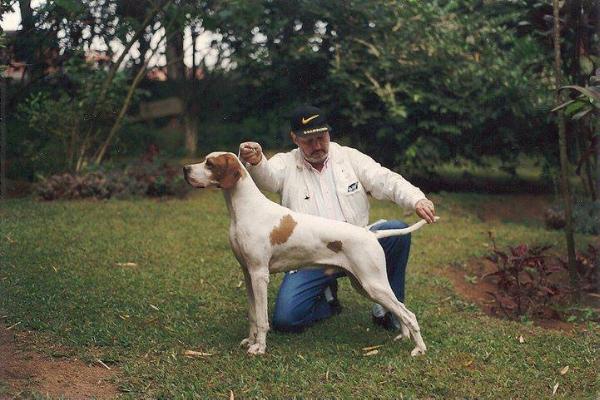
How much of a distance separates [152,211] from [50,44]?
2743 millimetres

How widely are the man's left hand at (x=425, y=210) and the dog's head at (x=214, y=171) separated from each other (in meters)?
1.00

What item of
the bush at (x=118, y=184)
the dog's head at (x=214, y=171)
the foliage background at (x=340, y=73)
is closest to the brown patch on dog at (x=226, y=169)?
the dog's head at (x=214, y=171)

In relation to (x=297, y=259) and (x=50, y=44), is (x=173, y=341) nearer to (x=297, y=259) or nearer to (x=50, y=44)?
(x=297, y=259)

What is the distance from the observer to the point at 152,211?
8234mm

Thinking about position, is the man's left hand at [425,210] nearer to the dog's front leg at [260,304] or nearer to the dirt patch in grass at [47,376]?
the dog's front leg at [260,304]

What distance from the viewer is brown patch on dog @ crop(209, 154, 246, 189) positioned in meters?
3.77

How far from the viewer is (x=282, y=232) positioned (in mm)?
3904

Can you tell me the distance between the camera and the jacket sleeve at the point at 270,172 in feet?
14.1

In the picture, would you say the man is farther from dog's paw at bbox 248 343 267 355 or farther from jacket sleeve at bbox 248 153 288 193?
dog's paw at bbox 248 343 267 355

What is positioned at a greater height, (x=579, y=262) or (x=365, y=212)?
(x=365, y=212)

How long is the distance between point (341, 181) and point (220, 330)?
114 cm

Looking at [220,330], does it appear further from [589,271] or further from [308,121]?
→ [589,271]

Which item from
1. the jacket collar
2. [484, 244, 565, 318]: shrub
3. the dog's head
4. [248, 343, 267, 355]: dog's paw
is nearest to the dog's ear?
the dog's head

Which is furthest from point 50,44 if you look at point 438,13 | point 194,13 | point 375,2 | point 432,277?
point 432,277
